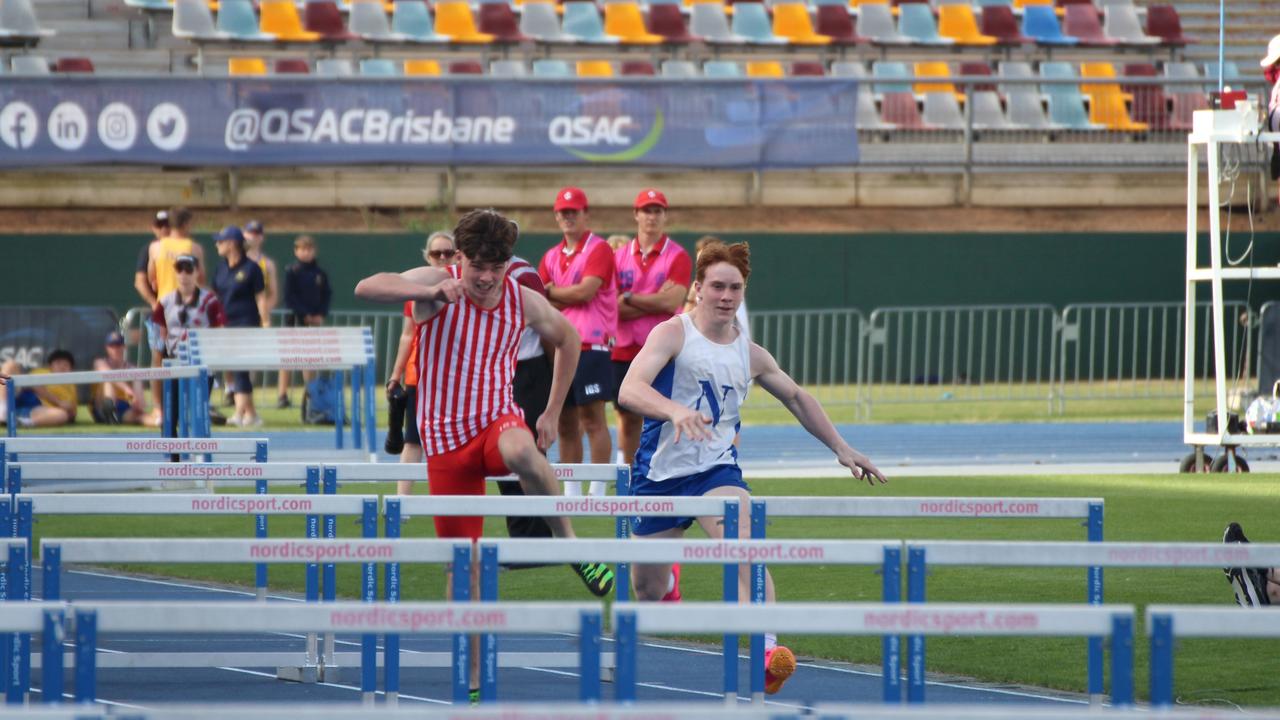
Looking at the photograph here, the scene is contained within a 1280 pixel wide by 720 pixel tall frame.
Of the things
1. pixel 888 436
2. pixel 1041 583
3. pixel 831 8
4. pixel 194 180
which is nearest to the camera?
pixel 1041 583

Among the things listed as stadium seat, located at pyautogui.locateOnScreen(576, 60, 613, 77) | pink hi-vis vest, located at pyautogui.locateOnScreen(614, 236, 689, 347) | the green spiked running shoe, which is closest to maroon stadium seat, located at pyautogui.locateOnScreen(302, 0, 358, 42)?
stadium seat, located at pyautogui.locateOnScreen(576, 60, 613, 77)

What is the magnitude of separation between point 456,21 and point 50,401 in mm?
11973

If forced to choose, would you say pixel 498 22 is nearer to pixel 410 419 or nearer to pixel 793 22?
pixel 793 22

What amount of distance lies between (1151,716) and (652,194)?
9.02 m

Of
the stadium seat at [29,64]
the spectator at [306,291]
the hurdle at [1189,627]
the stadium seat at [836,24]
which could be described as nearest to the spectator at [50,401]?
the spectator at [306,291]

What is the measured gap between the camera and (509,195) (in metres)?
24.1

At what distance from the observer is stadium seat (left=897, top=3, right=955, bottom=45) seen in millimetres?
29188

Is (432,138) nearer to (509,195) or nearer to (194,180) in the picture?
(509,195)

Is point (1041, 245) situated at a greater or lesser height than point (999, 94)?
lesser

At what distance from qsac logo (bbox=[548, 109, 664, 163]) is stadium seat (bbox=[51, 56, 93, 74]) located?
773 centimetres

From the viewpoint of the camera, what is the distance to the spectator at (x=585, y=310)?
471 inches

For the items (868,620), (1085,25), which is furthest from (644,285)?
(1085,25)

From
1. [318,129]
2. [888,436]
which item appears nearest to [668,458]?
[888,436]

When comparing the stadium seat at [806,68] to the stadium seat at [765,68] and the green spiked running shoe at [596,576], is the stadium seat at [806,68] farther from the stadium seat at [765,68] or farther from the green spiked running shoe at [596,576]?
the green spiked running shoe at [596,576]
